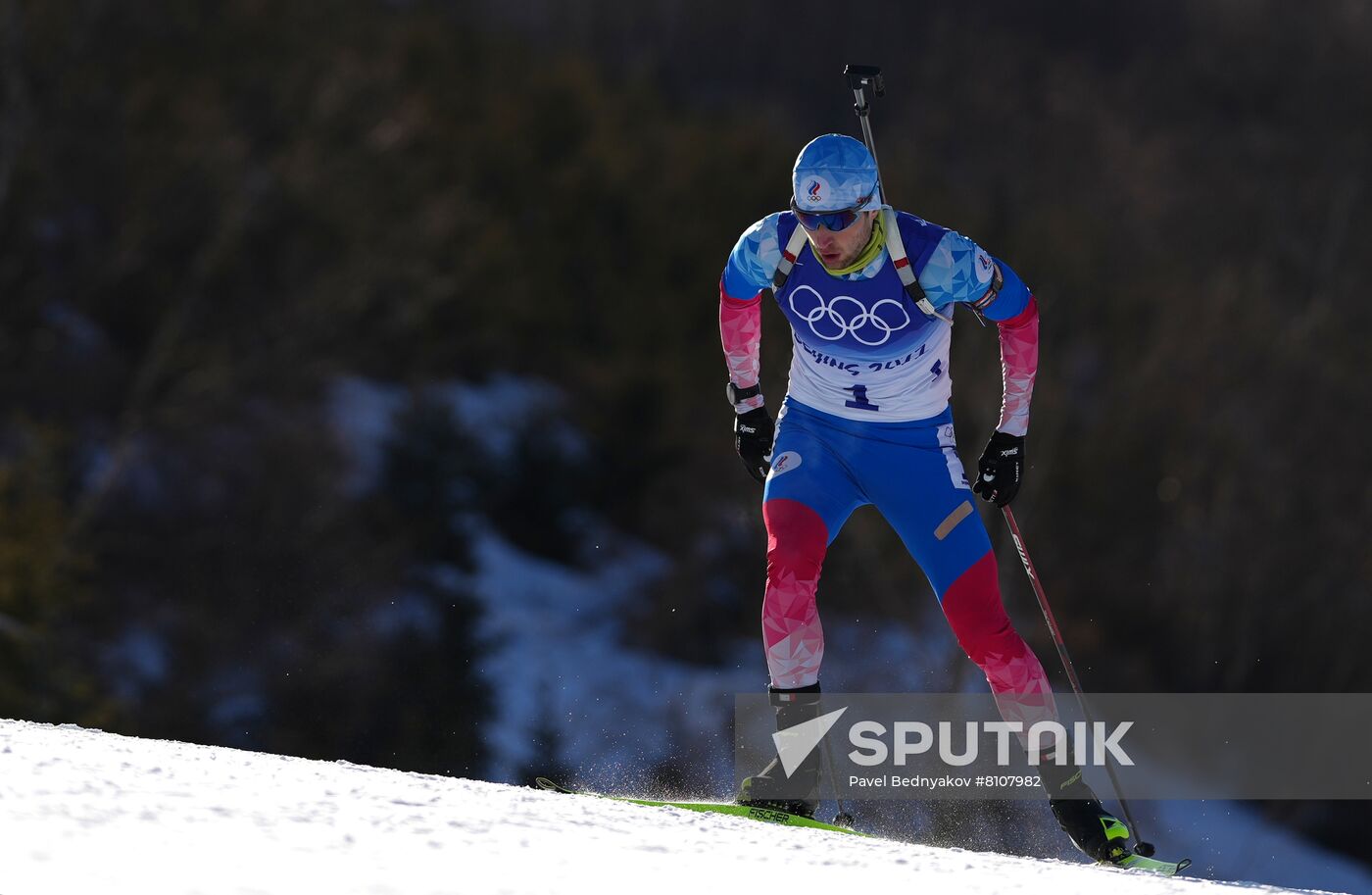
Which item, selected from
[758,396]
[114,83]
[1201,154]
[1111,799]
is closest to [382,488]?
[114,83]

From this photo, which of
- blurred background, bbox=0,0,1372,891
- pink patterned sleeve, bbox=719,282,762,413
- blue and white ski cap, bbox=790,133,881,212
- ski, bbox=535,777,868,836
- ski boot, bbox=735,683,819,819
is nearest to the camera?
blue and white ski cap, bbox=790,133,881,212

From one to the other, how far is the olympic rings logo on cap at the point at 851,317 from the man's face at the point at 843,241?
0.45 feet

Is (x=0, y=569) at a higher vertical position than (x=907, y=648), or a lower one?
lower

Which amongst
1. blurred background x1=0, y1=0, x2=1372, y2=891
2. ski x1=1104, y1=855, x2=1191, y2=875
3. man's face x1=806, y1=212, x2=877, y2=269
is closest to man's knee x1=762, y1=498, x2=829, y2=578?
man's face x1=806, y1=212, x2=877, y2=269

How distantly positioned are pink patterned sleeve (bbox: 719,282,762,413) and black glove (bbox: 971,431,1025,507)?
0.82 metres

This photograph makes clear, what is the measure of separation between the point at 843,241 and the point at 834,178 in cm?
20

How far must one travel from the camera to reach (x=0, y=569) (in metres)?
17.5

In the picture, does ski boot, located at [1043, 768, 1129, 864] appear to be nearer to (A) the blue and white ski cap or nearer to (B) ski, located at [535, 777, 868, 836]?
(B) ski, located at [535, 777, 868, 836]

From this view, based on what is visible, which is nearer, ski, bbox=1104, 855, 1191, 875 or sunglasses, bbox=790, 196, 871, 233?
ski, bbox=1104, 855, 1191, 875

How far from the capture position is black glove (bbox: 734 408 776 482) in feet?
18.6

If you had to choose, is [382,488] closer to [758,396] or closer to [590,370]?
[590,370]

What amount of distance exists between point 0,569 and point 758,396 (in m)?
14.2

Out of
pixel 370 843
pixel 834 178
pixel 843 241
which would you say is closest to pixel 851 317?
pixel 843 241

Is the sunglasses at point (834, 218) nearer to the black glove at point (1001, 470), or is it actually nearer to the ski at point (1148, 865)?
the black glove at point (1001, 470)
